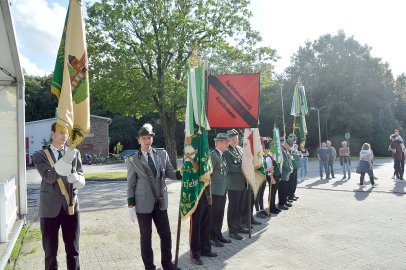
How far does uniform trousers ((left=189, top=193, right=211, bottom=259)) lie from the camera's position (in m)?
6.04

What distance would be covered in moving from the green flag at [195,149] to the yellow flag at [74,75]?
2.17 metres

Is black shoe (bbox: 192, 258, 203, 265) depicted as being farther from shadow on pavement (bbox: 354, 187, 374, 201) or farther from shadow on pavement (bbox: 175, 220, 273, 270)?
shadow on pavement (bbox: 354, 187, 374, 201)

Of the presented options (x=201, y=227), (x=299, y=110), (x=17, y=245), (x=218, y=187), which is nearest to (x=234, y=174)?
(x=218, y=187)

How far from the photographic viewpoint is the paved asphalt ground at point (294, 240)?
19.1 feet

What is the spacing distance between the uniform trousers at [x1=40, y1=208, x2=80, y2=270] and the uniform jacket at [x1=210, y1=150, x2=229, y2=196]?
2867 mm

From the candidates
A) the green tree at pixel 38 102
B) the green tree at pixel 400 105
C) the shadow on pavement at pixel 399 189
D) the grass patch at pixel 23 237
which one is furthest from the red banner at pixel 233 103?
the green tree at pixel 38 102

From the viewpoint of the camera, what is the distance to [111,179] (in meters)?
20.6

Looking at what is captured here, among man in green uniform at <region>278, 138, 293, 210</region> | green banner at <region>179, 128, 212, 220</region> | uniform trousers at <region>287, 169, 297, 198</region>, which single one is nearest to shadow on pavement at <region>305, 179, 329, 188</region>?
uniform trousers at <region>287, 169, 297, 198</region>

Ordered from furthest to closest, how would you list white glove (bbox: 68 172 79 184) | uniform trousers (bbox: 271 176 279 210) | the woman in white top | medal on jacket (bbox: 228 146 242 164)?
the woman in white top → uniform trousers (bbox: 271 176 279 210) → medal on jacket (bbox: 228 146 242 164) → white glove (bbox: 68 172 79 184)

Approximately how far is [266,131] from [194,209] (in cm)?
4631

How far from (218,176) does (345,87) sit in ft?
146

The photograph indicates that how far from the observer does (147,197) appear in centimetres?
512

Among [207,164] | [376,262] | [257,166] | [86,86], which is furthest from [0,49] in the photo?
[376,262]

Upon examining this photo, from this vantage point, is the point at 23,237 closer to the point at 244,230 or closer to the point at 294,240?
the point at 244,230
